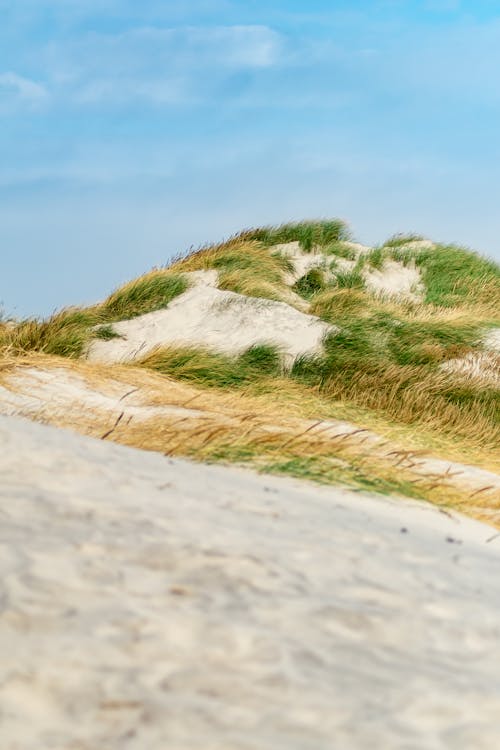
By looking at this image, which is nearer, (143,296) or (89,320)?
(89,320)

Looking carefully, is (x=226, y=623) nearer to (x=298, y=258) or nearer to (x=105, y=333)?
(x=105, y=333)

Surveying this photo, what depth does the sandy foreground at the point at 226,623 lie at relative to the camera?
179cm

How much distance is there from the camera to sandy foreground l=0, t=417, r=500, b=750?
5.86 ft

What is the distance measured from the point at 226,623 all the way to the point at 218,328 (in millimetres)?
8101

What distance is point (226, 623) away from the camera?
213 centimetres

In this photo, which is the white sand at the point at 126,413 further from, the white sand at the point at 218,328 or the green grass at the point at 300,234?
the green grass at the point at 300,234

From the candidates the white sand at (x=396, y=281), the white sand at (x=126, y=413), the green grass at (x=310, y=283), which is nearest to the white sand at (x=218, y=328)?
the white sand at (x=126, y=413)

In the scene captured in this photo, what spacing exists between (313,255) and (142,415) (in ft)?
28.6

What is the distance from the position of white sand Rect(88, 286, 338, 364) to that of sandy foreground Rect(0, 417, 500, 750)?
620cm

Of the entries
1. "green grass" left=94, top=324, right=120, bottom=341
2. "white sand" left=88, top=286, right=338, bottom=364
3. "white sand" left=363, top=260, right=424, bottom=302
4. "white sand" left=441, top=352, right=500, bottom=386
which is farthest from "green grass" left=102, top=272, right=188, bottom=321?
"white sand" left=441, top=352, right=500, bottom=386

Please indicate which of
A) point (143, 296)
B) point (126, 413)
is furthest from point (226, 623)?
point (143, 296)

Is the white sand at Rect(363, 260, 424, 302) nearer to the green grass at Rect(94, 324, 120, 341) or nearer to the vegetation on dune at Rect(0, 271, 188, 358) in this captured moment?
the vegetation on dune at Rect(0, 271, 188, 358)

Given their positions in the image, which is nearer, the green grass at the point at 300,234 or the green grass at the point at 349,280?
the green grass at the point at 349,280

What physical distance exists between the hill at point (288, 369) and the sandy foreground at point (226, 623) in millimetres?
1220
